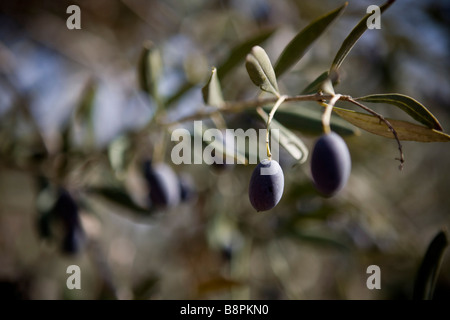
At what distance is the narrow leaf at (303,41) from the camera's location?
0.92 meters

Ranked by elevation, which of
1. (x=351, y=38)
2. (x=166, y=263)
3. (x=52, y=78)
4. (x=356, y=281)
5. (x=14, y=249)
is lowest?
(x=356, y=281)

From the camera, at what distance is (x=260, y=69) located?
870mm

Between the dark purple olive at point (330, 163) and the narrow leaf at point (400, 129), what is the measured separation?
0.37ft

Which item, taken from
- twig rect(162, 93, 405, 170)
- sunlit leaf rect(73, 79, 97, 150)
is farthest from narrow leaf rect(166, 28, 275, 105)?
sunlit leaf rect(73, 79, 97, 150)

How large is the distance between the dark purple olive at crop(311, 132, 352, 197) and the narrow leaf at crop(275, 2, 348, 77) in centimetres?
28

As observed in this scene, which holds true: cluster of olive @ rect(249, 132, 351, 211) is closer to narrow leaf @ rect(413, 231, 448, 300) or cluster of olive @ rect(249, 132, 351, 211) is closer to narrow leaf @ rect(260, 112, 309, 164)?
narrow leaf @ rect(260, 112, 309, 164)

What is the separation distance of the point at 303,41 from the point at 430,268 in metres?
0.83

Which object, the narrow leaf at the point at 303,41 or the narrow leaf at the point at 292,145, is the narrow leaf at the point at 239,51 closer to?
the narrow leaf at the point at 303,41

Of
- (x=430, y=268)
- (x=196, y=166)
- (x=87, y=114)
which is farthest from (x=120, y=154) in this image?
(x=196, y=166)

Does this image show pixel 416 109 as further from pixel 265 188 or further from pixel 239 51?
pixel 239 51
